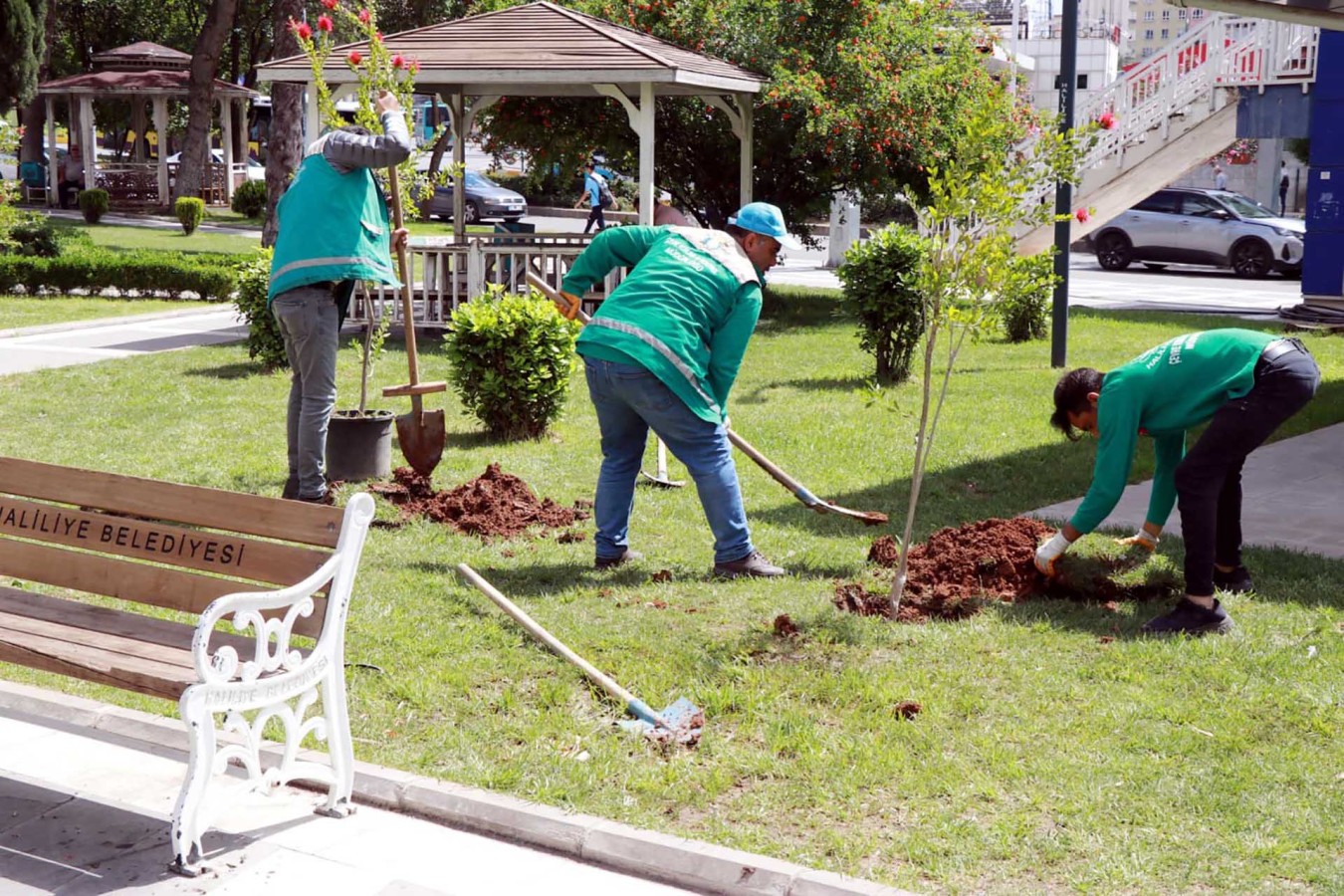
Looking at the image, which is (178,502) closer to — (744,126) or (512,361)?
(512,361)

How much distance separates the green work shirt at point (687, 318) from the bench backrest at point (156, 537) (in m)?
1.92

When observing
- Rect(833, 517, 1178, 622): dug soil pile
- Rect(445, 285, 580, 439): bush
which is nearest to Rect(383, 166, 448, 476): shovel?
Rect(445, 285, 580, 439): bush

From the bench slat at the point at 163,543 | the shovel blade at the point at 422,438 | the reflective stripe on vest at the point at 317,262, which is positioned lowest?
the shovel blade at the point at 422,438

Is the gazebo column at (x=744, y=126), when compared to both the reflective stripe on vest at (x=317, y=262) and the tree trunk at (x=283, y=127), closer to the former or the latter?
the tree trunk at (x=283, y=127)

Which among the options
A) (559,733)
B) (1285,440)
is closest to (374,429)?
(559,733)

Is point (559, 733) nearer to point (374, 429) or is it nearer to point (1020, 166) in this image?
point (1020, 166)

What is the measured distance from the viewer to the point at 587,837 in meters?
4.03

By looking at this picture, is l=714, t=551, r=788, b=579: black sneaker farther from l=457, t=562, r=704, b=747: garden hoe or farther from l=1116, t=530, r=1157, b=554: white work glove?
l=1116, t=530, r=1157, b=554: white work glove

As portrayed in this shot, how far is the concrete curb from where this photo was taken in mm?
3770

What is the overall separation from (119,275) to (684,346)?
1524 centimetres

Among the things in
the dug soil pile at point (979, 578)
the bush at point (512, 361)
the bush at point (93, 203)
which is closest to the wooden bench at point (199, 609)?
the dug soil pile at point (979, 578)

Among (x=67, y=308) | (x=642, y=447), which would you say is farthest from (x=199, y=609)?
(x=67, y=308)

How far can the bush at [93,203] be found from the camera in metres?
32.8

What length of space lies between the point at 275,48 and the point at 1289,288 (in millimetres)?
15721
